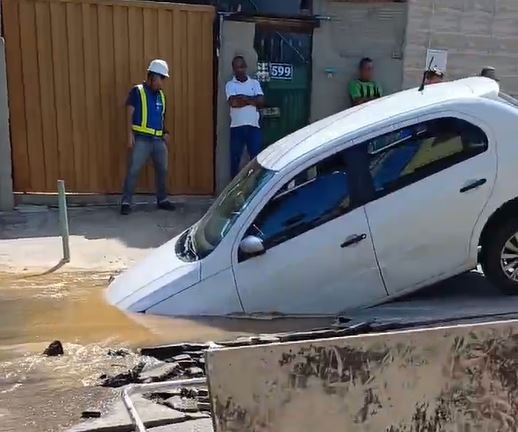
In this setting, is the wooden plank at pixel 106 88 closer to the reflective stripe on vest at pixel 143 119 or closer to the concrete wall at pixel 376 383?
the reflective stripe on vest at pixel 143 119

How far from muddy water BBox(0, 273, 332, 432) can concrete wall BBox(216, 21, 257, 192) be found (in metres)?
4.24

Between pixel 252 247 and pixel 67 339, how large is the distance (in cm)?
142

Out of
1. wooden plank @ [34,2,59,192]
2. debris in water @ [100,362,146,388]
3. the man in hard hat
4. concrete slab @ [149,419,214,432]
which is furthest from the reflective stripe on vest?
concrete slab @ [149,419,214,432]

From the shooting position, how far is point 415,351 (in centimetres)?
320

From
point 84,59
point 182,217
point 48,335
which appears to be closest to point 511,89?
point 182,217

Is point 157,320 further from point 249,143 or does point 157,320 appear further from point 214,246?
point 249,143

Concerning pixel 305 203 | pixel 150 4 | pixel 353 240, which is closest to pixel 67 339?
pixel 305 203

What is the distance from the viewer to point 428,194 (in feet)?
19.2

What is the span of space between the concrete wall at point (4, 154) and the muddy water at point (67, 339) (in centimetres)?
317

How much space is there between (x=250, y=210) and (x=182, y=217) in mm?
4527

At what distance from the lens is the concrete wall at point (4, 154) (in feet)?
33.2

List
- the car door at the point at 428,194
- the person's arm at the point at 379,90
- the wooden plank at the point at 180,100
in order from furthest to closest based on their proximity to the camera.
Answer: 1. the person's arm at the point at 379,90
2. the wooden plank at the point at 180,100
3. the car door at the point at 428,194

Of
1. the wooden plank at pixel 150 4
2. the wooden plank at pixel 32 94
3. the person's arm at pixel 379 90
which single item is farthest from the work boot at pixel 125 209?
the person's arm at pixel 379 90

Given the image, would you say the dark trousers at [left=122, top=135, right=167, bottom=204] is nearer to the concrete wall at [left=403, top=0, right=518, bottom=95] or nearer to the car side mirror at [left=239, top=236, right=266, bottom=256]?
the concrete wall at [left=403, top=0, right=518, bottom=95]
